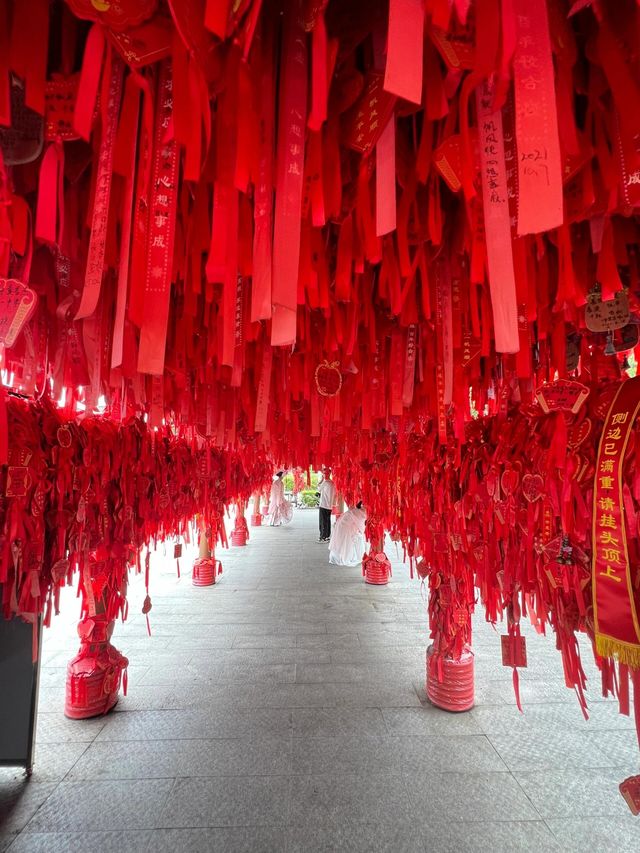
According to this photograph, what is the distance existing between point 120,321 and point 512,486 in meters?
1.27

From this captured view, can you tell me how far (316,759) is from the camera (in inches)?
78.4

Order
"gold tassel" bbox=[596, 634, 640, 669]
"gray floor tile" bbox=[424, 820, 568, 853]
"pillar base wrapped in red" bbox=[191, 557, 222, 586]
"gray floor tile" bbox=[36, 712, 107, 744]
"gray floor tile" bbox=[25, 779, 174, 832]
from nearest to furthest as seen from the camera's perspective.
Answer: "gold tassel" bbox=[596, 634, 640, 669]
"gray floor tile" bbox=[424, 820, 568, 853]
"gray floor tile" bbox=[25, 779, 174, 832]
"gray floor tile" bbox=[36, 712, 107, 744]
"pillar base wrapped in red" bbox=[191, 557, 222, 586]

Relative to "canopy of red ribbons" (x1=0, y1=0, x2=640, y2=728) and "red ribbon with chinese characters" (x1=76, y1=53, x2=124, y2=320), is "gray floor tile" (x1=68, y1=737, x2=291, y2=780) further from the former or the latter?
"red ribbon with chinese characters" (x1=76, y1=53, x2=124, y2=320)

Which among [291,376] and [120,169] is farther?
[291,376]

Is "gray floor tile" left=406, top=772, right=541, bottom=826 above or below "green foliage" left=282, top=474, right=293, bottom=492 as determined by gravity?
below

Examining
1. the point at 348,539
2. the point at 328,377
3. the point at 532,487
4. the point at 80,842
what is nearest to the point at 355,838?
the point at 80,842

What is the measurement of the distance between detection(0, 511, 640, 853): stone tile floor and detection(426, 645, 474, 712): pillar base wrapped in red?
7 centimetres

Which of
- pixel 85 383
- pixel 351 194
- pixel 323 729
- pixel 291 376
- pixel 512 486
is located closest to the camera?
pixel 351 194

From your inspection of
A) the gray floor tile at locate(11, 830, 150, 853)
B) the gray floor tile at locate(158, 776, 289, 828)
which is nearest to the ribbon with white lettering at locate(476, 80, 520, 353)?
the gray floor tile at locate(158, 776, 289, 828)

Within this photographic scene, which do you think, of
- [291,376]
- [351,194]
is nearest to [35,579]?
[291,376]

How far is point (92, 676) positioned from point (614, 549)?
2.89 metres

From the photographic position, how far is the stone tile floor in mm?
1593

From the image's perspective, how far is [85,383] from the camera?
1.11 metres

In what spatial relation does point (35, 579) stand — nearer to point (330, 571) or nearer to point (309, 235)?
point (309, 235)
